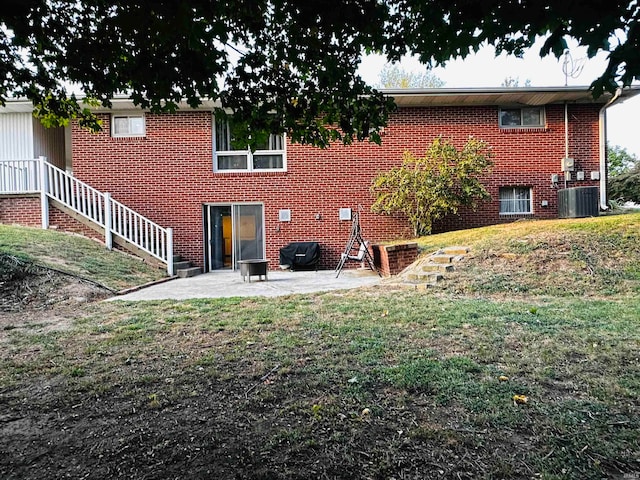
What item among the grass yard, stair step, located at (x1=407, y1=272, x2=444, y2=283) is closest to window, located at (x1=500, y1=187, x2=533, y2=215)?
stair step, located at (x1=407, y1=272, x2=444, y2=283)

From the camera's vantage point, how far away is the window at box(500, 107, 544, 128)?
1202 centimetres

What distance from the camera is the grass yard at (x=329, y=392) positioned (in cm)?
202

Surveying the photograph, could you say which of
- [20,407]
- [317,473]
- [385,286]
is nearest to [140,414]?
[20,407]

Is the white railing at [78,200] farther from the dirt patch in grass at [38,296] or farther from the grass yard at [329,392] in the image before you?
the grass yard at [329,392]

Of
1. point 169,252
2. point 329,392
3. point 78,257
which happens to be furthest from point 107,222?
point 329,392

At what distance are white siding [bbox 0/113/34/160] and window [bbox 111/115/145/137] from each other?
2.39 meters

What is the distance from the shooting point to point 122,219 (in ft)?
37.2

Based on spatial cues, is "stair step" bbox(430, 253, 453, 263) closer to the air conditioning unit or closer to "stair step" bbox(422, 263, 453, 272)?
"stair step" bbox(422, 263, 453, 272)

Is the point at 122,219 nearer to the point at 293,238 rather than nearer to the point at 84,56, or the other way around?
the point at 293,238

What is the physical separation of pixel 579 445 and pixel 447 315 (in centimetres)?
274

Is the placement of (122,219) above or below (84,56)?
below

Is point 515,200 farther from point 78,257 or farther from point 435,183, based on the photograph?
point 78,257

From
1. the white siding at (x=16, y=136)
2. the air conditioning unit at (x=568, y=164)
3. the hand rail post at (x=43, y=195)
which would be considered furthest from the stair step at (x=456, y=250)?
the white siding at (x=16, y=136)

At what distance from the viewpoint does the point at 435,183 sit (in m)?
10.7
